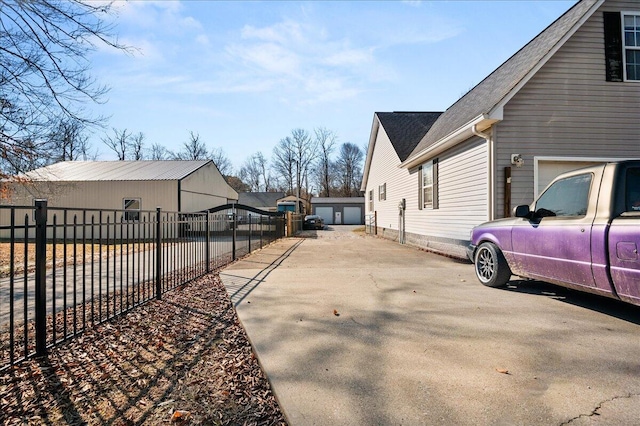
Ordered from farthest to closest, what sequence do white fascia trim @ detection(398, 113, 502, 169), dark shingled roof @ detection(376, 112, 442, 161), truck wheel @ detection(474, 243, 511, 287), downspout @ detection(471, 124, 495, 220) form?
dark shingled roof @ detection(376, 112, 442, 161) < downspout @ detection(471, 124, 495, 220) < white fascia trim @ detection(398, 113, 502, 169) < truck wheel @ detection(474, 243, 511, 287)

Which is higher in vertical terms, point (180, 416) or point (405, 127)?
point (405, 127)

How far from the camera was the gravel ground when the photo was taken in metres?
2.36

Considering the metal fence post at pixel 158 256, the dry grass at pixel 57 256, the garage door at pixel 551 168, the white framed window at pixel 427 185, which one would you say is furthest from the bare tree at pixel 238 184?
the metal fence post at pixel 158 256

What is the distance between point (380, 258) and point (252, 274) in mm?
4059

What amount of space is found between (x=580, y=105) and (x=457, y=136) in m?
2.90

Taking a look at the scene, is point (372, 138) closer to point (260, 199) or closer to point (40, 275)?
point (40, 275)

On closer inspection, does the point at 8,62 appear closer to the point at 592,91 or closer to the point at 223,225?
the point at 223,225

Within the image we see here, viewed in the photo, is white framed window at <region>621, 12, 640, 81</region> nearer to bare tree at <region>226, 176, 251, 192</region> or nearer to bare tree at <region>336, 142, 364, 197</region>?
bare tree at <region>336, 142, 364, 197</region>

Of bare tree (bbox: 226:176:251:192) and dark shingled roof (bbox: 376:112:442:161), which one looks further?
bare tree (bbox: 226:176:251:192)

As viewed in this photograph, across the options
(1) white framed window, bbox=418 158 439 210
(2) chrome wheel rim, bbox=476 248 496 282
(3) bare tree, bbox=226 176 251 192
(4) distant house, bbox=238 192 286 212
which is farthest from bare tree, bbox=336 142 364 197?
(2) chrome wheel rim, bbox=476 248 496 282

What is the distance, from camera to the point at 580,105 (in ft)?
28.4

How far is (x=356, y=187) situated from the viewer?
193ft

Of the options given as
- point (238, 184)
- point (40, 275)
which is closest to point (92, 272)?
point (40, 275)

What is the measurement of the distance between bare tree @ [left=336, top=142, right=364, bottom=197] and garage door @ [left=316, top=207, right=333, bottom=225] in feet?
49.0
